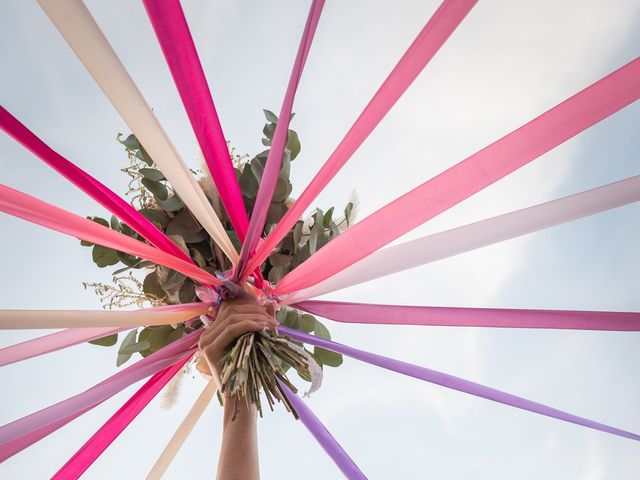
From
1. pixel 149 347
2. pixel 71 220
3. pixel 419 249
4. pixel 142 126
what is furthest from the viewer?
pixel 149 347

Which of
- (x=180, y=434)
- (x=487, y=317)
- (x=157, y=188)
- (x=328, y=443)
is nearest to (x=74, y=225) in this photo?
(x=157, y=188)

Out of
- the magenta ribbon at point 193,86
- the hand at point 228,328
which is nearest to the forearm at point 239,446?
the hand at point 228,328

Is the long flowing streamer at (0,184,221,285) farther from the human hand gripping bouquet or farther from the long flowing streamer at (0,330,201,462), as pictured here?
the long flowing streamer at (0,330,201,462)

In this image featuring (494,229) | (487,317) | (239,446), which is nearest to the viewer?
(239,446)

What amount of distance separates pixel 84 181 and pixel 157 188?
335 mm

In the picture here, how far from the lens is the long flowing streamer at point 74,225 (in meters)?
1.20

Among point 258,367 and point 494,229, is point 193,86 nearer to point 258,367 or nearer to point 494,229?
point 258,367

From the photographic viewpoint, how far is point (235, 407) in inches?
44.8

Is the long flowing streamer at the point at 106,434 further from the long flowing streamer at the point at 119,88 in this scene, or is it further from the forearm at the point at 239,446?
the long flowing streamer at the point at 119,88

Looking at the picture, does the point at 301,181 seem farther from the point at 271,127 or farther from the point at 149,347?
the point at 149,347

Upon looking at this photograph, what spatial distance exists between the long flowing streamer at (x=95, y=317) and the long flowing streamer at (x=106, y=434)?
0.28 metres

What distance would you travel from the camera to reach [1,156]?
7.55ft

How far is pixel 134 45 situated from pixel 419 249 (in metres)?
1.65

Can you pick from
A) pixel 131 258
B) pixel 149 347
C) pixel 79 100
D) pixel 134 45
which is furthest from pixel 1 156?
pixel 149 347
